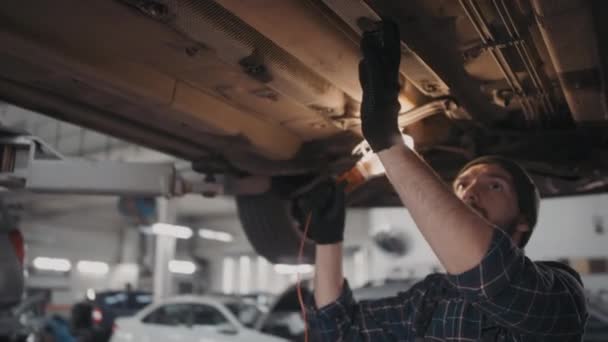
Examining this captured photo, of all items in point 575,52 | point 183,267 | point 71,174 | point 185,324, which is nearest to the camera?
point 575,52

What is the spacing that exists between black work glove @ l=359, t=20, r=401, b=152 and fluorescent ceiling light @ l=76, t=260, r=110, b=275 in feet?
56.0

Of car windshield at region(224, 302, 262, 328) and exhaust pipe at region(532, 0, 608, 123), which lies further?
car windshield at region(224, 302, 262, 328)

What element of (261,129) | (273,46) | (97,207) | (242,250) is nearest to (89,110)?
(261,129)

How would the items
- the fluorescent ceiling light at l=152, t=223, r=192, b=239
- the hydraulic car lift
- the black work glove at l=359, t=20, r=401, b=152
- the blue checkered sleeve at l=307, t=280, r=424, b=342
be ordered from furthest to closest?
the fluorescent ceiling light at l=152, t=223, r=192, b=239, the hydraulic car lift, the blue checkered sleeve at l=307, t=280, r=424, b=342, the black work glove at l=359, t=20, r=401, b=152

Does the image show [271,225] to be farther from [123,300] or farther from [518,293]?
[123,300]

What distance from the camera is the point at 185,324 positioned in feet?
22.8

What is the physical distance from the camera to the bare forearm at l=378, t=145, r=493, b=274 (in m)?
0.95

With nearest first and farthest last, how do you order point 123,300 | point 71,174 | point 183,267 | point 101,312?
point 71,174
point 101,312
point 123,300
point 183,267

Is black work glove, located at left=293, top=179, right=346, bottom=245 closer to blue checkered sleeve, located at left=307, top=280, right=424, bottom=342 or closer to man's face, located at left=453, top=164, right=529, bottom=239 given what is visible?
blue checkered sleeve, located at left=307, top=280, right=424, bottom=342

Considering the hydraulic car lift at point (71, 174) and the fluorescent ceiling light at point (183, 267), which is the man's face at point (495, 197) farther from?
the fluorescent ceiling light at point (183, 267)

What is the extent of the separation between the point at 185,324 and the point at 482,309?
6451 mm

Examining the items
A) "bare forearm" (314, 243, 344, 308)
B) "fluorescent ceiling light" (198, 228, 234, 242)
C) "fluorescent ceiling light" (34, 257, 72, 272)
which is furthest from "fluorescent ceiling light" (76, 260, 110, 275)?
"bare forearm" (314, 243, 344, 308)

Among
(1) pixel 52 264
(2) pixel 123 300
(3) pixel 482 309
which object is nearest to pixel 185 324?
(2) pixel 123 300

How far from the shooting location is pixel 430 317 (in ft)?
5.09
